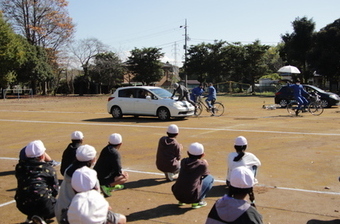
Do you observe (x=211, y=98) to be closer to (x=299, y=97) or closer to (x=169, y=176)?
(x=299, y=97)

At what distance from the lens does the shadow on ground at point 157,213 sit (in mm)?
4953

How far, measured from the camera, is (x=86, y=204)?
9.90 feet

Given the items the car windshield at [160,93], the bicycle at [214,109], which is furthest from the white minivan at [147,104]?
the bicycle at [214,109]

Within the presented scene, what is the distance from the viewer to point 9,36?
43375 millimetres

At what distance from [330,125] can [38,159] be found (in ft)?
42.5

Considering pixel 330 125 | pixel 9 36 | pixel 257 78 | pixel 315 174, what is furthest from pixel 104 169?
pixel 257 78

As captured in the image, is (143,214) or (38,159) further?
(143,214)

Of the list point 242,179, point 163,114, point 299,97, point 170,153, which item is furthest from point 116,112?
point 242,179

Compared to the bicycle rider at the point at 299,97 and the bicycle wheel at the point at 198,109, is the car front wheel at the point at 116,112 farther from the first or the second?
the bicycle rider at the point at 299,97

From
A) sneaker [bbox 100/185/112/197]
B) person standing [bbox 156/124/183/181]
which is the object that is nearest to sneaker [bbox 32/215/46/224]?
sneaker [bbox 100/185/112/197]

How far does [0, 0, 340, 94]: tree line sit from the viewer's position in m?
43.1

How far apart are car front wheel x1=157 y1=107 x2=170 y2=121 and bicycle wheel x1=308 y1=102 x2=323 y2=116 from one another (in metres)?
7.96

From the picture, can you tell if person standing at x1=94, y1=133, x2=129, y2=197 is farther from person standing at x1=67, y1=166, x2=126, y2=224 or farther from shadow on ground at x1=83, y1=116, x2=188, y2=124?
shadow on ground at x1=83, y1=116, x2=188, y2=124

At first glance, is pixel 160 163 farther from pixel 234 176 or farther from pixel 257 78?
pixel 257 78
